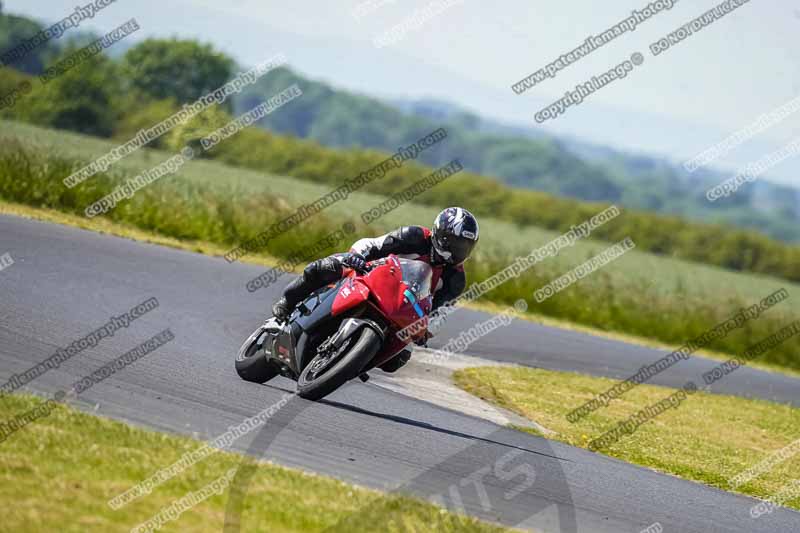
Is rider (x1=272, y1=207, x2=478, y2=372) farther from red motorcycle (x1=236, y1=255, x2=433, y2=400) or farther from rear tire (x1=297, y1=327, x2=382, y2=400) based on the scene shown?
rear tire (x1=297, y1=327, x2=382, y2=400)

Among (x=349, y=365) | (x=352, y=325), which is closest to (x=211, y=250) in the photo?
(x=352, y=325)

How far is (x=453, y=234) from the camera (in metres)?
9.19

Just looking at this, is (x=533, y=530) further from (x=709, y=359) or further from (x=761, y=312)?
(x=761, y=312)

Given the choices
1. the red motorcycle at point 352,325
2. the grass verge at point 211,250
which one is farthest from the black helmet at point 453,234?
the grass verge at point 211,250

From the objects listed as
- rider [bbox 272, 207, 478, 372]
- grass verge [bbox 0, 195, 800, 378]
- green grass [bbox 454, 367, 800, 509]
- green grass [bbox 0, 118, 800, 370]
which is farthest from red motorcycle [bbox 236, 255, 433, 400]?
green grass [bbox 0, 118, 800, 370]

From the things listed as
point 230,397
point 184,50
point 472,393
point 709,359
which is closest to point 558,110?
point 709,359

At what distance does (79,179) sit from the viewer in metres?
21.9

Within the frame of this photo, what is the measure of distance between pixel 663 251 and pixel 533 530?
63.1 meters

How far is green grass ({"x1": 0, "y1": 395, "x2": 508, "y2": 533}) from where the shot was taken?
561 cm

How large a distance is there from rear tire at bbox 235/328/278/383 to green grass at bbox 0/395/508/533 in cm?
269

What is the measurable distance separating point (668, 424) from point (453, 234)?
639 cm

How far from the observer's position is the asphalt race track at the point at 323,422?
7.70 metres

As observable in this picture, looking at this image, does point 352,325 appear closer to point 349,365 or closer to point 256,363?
point 349,365

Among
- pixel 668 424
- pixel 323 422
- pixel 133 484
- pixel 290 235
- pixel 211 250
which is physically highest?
pixel 133 484
